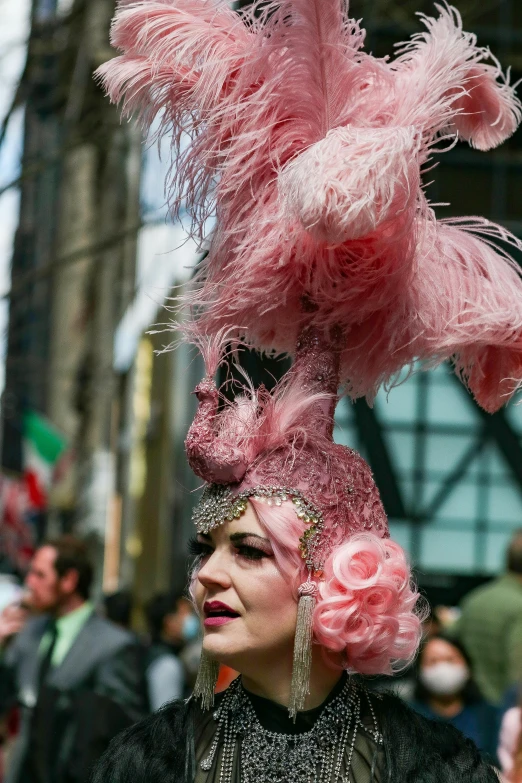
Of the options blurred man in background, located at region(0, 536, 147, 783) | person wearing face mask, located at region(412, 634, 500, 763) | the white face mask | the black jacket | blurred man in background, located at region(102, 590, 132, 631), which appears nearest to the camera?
the black jacket

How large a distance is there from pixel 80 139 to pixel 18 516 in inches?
446

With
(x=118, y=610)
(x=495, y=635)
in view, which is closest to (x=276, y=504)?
(x=495, y=635)

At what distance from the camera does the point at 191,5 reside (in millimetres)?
3336

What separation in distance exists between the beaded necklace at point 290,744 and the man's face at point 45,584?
3.53 m

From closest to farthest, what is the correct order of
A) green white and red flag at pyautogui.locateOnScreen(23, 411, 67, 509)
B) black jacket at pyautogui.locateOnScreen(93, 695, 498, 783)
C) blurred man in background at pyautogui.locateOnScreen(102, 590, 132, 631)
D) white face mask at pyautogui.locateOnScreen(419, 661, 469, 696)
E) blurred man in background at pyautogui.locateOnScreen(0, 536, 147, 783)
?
black jacket at pyautogui.locateOnScreen(93, 695, 498, 783) < blurred man in background at pyautogui.locateOnScreen(0, 536, 147, 783) < white face mask at pyautogui.locateOnScreen(419, 661, 469, 696) < blurred man in background at pyautogui.locateOnScreen(102, 590, 132, 631) < green white and red flag at pyautogui.locateOnScreen(23, 411, 67, 509)

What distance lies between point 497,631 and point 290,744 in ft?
12.4

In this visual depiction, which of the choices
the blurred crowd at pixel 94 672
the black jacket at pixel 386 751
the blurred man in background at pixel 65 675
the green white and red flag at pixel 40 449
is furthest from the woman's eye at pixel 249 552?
the green white and red flag at pixel 40 449

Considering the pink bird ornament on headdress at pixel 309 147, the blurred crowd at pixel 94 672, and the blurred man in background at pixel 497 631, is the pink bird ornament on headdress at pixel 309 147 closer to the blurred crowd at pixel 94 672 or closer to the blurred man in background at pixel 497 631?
the blurred crowd at pixel 94 672

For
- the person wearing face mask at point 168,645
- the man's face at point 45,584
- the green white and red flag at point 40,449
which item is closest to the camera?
the man's face at point 45,584

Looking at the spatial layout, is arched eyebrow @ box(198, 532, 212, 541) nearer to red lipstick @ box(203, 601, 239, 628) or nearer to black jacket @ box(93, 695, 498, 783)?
red lipstick @ box(203, 601, 239, 628)

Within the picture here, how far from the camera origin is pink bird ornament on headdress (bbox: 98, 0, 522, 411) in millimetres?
3199

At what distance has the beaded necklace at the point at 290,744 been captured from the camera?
3.18 meters

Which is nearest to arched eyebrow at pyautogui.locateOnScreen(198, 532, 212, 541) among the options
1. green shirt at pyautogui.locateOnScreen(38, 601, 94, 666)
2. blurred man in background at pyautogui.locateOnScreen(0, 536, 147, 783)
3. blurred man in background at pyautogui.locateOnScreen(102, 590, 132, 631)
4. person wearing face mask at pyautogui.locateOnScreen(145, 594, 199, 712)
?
person wearing face mask at pyautogui.locateOnScreen(145, 594, 199, 712)

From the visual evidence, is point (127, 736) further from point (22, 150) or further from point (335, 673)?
point (22, 150)
